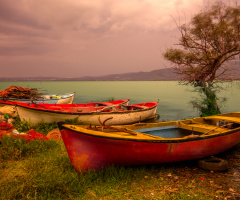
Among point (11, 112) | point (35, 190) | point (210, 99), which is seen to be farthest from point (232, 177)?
point (11, 112)

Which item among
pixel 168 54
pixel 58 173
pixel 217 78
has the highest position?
pixel 168 54

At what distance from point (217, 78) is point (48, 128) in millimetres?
14119

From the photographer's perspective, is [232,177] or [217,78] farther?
[217,78]

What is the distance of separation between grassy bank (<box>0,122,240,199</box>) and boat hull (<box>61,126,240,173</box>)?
25 centimetres

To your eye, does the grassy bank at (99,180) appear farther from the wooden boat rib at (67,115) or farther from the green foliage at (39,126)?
the wooden boat rib at (67,115)

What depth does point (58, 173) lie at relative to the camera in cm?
540

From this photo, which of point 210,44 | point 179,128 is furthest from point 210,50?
point 179,128

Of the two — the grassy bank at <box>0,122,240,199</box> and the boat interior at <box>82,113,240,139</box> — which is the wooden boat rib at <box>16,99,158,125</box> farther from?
the grassy bank at <box>0,122,240,199</box>

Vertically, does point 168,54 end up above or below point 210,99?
above

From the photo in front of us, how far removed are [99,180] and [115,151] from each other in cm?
88

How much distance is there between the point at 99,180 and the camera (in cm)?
523

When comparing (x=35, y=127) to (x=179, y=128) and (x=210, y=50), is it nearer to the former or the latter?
(x=179, y=128)

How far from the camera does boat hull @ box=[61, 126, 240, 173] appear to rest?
17.3 feet

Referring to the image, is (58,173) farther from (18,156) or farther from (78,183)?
(18,156)
